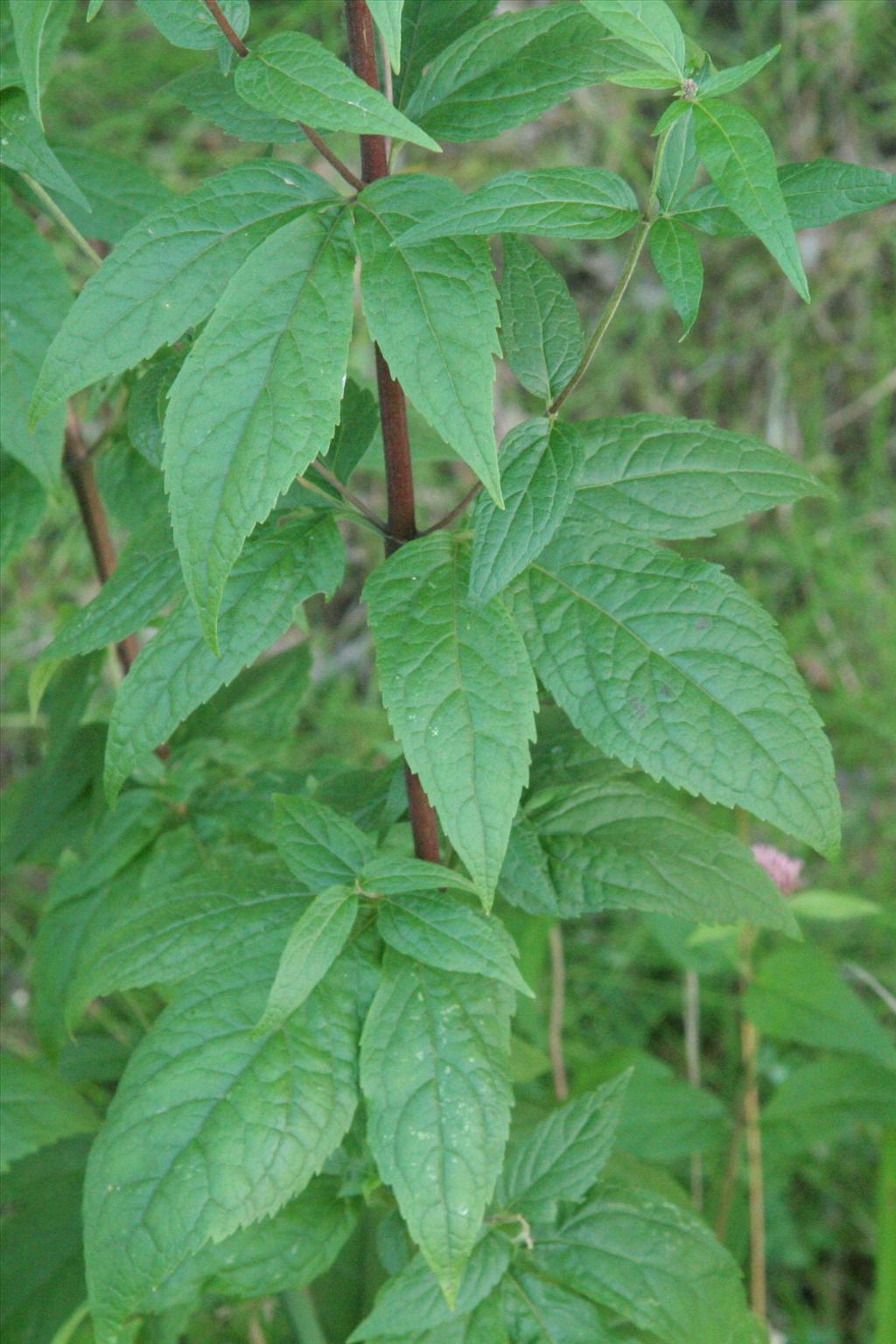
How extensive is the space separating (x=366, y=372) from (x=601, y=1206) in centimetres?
265

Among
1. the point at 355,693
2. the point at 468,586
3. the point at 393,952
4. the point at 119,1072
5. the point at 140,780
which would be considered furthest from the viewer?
the point at 355,693

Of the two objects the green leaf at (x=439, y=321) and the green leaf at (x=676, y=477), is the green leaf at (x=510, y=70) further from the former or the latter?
the green leaf at (x=676, y=477)

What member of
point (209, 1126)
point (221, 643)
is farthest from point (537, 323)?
point (209, 1126)

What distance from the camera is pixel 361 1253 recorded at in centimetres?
192

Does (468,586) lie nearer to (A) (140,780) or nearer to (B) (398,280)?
(B) (398,280)

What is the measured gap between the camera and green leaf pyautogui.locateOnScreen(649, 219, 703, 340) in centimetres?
103

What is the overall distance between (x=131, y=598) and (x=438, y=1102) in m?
0.54

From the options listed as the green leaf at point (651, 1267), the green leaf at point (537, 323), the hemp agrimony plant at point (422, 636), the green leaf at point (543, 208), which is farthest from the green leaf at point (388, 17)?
the green leaf at point (651, 1267)

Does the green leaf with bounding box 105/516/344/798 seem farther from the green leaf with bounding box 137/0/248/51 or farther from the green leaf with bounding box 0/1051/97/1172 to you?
the green leaf with bounding box 0/1051/97/1172

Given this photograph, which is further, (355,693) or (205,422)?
(355,693)

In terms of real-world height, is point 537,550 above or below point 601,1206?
above

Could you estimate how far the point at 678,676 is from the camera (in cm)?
110

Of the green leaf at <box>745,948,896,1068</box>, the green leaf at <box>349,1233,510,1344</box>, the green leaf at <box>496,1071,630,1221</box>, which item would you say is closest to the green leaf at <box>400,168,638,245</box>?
the green leaf at <box>496,1071,630,1221</box>

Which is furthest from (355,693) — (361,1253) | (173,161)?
(361,1253)
